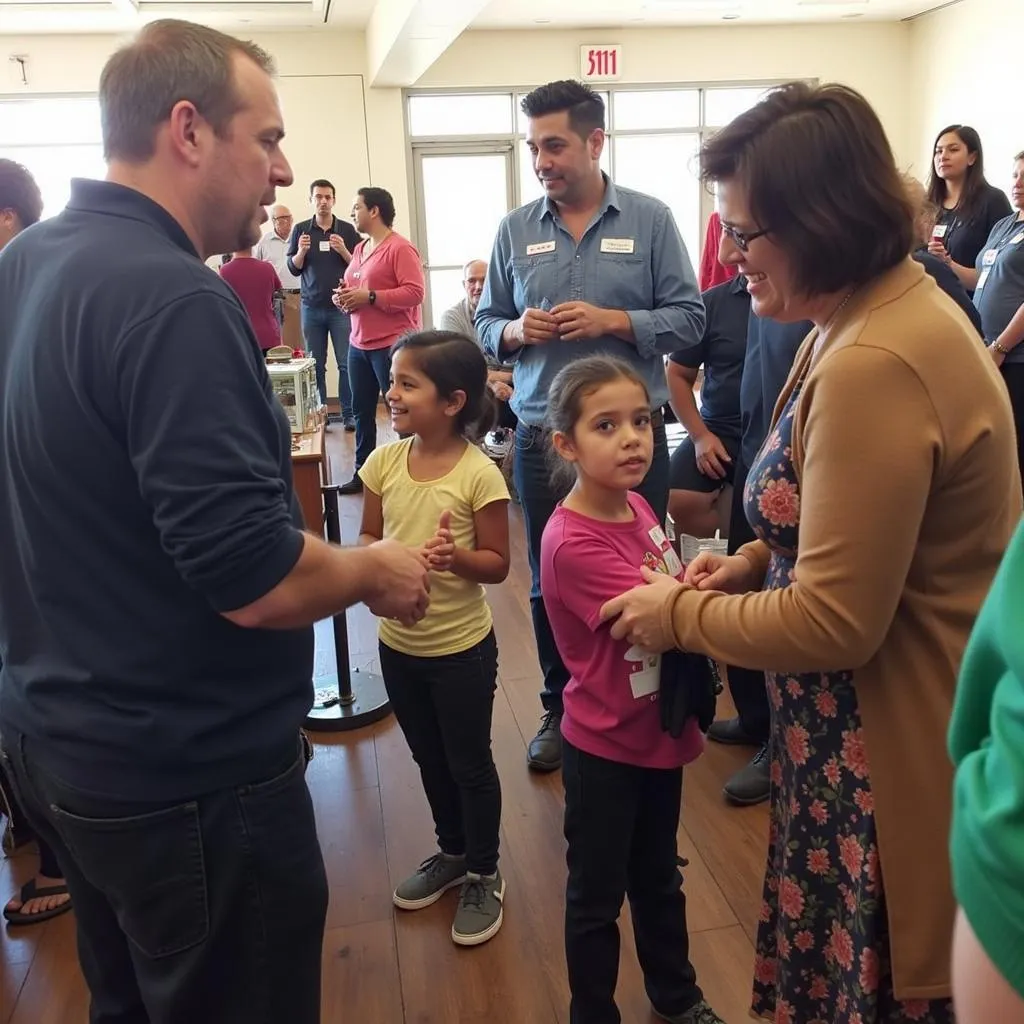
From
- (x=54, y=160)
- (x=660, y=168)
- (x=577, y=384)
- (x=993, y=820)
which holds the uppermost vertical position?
(x=54, y=160)

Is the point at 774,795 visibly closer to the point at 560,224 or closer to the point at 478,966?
the point at 478,966

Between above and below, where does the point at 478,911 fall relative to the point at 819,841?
below

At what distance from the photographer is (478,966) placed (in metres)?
1.85

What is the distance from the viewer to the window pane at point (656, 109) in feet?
29.4

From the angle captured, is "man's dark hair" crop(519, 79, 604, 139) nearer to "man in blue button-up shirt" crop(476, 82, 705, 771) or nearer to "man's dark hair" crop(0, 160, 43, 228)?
"man in blue button-up shirt" crop(476, 82, 705, 771)

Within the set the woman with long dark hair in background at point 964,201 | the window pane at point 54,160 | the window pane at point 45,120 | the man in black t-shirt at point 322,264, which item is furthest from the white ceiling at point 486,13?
the woman with long dark hair in background at point 964,201

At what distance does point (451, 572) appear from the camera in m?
1.83

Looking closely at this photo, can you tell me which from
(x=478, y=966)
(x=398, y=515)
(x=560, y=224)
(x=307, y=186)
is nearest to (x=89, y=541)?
(x=398, y=515)

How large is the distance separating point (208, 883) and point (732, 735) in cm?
188

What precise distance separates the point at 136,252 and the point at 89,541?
12.7 inches

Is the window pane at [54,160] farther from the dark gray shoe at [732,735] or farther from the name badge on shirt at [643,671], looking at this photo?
the name badge on shirt at [643,671]

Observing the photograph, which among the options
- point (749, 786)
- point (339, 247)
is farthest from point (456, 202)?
point (749, 786)

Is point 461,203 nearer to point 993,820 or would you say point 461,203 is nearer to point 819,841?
point 819,841

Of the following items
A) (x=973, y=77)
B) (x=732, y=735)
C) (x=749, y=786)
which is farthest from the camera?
(x=973, y=77)
